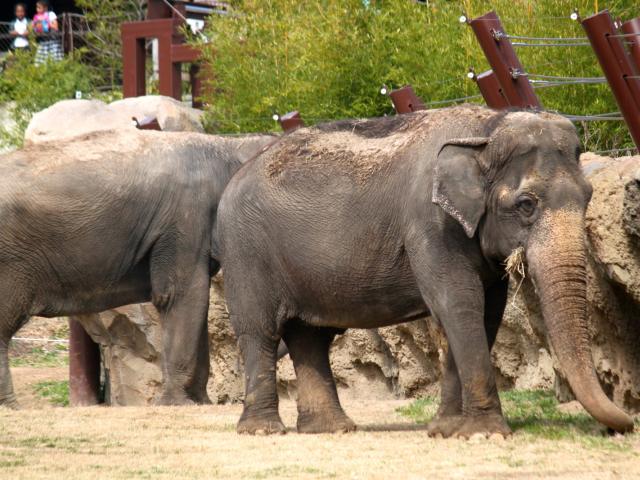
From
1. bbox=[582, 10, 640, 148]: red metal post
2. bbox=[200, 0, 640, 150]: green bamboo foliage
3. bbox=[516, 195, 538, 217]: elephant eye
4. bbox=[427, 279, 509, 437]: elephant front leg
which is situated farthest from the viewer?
bbox=[200, 0, 640, 150]: green bamboo foliage

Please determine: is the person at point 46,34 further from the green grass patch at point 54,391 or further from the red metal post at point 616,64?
the red metal post at point 616,64

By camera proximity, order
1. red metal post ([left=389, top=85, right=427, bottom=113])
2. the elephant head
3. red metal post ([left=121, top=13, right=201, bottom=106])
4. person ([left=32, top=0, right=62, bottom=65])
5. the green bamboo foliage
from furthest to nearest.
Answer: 1. person ([left=32, top=0, right=62, bottom=65])
2. red metal post ([left=121, top=13, right=201, bottom=106])
3. the green bamboo foliage
4. red metal post ([left=389, top=85, right=427, bottom=113])
5. the elephant head

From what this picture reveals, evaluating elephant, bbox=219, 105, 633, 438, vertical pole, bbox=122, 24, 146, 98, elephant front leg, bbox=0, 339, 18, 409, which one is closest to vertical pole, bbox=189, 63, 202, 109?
vertical pole, bbox=122, 24, 146, 98

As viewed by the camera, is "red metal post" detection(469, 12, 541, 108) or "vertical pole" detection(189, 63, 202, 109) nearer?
"red metal post" detection(469, 12, 541, 108)

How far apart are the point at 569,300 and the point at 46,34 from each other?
21.0 m

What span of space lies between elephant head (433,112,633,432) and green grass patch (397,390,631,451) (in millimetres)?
163

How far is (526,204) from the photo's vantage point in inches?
287

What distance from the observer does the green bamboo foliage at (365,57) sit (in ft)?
40.9

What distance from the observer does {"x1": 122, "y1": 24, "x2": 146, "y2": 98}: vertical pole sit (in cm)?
2098

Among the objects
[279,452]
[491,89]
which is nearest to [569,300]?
[279,452]

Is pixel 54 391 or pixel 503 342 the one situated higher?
pixel 54 391

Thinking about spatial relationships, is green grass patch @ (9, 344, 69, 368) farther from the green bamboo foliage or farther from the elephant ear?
the elephant ear

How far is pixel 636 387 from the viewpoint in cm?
841

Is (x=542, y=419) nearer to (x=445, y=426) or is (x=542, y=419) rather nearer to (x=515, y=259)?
(x=445, y=426)
